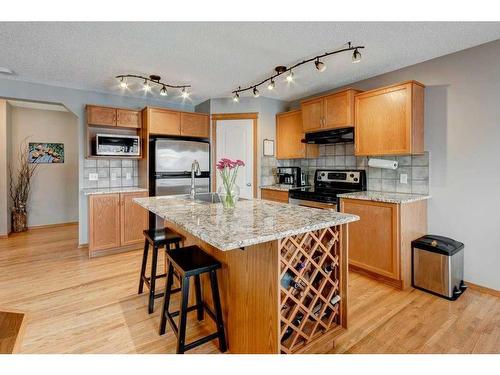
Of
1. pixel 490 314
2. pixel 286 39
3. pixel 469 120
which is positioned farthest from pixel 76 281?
pixel 469 120

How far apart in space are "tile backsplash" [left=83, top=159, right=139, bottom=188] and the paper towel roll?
3531 mm

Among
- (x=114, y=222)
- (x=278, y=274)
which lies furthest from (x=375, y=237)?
(x=114, y=222)

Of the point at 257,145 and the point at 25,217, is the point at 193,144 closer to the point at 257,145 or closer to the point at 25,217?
the point at 257,145

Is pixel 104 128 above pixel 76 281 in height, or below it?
above

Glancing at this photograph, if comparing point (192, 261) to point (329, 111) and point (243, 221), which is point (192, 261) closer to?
point (243, 221)

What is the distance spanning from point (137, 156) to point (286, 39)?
2.74m

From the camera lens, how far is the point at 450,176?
2.76 meters

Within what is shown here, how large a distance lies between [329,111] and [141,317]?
3.10 meters

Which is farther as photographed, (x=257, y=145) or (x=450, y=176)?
(x=257, y=145)

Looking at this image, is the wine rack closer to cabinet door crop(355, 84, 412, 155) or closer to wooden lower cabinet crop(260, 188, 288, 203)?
cabinet door crop(355, 84, 412, 155)

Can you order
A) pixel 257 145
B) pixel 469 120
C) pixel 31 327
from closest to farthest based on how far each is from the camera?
pixel 31 327 → pixel 469 120 → pixel 257 145

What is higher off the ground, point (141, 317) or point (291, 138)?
point (291, 138)

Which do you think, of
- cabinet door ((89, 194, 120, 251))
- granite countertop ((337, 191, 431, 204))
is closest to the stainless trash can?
granite countertop ((337, 191, 431, 204))

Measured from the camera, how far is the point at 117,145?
3881mm
